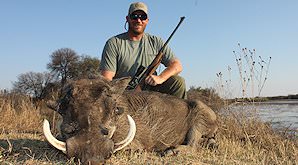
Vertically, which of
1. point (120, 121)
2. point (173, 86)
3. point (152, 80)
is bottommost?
point (120, 121)

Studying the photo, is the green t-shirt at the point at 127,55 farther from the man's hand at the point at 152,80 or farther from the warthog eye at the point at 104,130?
the warthog eye at the point at 104,130

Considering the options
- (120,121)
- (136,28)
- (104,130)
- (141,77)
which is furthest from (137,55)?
(104,130)

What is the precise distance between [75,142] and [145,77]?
104 inches

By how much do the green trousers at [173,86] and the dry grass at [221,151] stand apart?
1050mm

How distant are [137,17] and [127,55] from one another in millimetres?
663

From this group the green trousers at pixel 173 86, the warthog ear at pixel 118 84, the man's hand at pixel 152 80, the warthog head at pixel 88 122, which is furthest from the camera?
the green trousers at pixel 173 86

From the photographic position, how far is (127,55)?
19.7ft

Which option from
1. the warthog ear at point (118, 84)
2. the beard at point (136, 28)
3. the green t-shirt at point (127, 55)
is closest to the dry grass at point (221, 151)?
the warthog ear at point (118, 84)

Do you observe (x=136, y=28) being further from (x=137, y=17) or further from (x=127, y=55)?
(x=127, y=55)

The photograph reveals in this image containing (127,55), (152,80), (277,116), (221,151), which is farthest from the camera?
(277,116)

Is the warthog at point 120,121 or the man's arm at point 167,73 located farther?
the man's arm at point 167,73

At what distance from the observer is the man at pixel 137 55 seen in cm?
590

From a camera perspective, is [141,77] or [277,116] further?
[277,116]

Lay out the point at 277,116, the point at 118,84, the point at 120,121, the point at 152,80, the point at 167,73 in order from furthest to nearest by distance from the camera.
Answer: the point at 277,116
the point at 167,73
the point at 152,80
the point at 120,121
the point at 118,84
